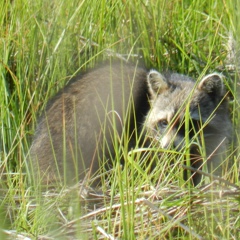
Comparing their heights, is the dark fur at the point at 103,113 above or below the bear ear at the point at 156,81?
below

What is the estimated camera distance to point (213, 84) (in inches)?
224

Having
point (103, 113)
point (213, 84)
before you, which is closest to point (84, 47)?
point (103, 113)

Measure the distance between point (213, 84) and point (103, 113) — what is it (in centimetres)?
90

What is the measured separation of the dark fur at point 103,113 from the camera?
210 inches

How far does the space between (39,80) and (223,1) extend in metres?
1.59

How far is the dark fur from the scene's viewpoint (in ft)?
17.5

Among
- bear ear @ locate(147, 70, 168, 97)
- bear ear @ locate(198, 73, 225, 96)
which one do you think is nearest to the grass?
bear ear @ locate(198, 73, 225, 96)

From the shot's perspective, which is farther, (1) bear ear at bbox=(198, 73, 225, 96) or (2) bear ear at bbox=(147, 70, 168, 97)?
(2) bear ear at bbox=(147, 70, 168, 97)

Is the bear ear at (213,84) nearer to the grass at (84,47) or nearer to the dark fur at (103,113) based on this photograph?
the dark fur at (103,113)

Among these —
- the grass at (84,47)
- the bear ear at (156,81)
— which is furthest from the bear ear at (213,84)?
the bear ear at (156,81)

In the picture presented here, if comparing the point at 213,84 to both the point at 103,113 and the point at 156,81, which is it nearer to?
the point at 156,81

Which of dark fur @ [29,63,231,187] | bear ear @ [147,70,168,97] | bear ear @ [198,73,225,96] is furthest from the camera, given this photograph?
bear ear @ [147,70,168,97]

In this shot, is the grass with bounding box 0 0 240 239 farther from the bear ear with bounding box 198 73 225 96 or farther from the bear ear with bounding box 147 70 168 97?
the bear ear with bounding box 147 70 168 97

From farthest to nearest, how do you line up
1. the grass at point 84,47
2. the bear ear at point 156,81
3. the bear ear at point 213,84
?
the bear ear at point 156,81, the bear ear at point 213,84, the grass at point 84,47
